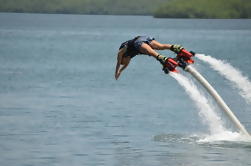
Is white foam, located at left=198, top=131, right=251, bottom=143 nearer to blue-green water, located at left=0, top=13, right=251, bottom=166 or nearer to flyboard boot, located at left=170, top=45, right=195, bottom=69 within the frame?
blue-green water, located at left=0, top=13, right=251, bottom=166

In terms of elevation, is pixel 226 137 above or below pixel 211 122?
below

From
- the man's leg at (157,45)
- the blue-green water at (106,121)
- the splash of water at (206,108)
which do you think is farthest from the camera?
the splash of water at (206,108)

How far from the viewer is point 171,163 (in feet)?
128

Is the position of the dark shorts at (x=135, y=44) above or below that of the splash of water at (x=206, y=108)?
above

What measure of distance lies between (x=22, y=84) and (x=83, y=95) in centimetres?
1088

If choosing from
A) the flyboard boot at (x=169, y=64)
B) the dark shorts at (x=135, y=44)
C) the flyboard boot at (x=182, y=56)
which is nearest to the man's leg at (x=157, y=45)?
the dark shorts at (x=135, y=44)

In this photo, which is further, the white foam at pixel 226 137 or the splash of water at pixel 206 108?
the splash of water at pixel 206 108

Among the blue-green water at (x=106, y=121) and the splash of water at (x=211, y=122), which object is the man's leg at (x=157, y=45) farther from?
the blue-green water at (x=106, y=121)

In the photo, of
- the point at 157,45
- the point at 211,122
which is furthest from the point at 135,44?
the point at 211,122

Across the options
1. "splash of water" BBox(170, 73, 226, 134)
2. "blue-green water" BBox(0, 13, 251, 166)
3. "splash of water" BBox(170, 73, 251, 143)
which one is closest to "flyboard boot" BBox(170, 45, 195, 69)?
"splash of water" BBox(170, 73, 251, 143)

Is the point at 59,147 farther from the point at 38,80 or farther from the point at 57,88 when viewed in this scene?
the point at 38,80

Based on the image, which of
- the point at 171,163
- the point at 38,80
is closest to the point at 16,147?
the point at 171,163

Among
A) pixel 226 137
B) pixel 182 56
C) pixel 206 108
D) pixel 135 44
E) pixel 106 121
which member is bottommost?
pixel 226 137

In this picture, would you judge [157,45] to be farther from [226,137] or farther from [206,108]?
[206,108]
